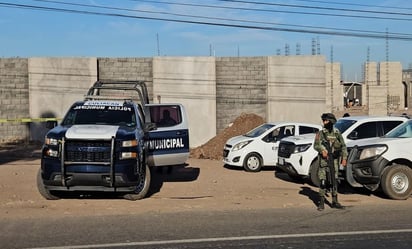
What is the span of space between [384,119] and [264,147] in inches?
186

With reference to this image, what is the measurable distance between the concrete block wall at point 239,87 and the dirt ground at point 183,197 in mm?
11293

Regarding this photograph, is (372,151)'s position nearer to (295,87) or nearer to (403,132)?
(403,132)

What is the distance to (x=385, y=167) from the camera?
1197 centimetres

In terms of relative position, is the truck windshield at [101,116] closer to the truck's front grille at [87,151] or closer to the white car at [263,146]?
the truck's front grille at [87,151]

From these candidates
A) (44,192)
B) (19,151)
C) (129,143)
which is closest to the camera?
(129,143)

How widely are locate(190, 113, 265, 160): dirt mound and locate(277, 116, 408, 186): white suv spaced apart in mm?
9254

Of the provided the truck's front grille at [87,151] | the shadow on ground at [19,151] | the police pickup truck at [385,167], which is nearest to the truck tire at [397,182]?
the police pickup truck at [385,167]

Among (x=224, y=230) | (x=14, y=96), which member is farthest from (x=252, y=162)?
(x=14, y=96)

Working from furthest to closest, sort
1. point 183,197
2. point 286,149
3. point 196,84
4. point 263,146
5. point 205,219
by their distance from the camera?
point 196,84 < point 263,146 < point 286,149 < point 183,197 < point 205,219

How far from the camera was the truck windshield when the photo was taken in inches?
479

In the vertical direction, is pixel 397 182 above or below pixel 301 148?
below

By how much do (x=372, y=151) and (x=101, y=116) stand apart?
228 inches

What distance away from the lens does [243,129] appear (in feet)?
88.2

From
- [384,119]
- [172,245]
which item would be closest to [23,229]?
[172,245]
